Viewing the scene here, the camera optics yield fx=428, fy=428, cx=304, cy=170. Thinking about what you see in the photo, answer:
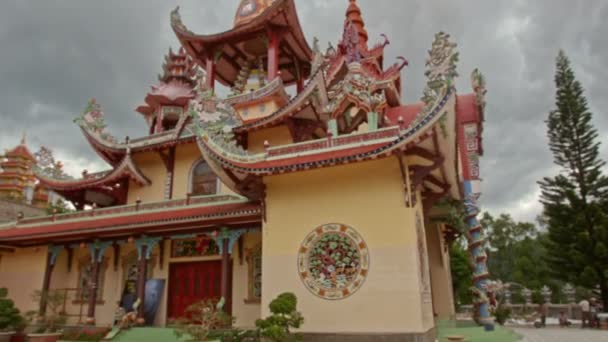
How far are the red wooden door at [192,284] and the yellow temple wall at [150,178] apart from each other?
3.58 metres

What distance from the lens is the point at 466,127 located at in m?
13.6

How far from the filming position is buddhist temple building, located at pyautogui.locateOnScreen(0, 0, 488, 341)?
8.71 metres

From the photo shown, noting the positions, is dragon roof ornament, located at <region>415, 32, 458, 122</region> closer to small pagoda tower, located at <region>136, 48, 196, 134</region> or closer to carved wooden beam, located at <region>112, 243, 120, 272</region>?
carved wooden beam, located at <region>112, 243, 120, 272</region>

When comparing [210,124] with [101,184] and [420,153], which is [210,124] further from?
[101,184]

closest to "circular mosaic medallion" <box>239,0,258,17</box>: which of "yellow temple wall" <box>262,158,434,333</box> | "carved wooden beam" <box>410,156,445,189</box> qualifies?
"yellow temple wall" <box>262,158,434,333</box>

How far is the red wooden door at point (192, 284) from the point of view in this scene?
13.4m

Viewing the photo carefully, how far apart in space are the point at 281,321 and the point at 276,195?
3083 mm

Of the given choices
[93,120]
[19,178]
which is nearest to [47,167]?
[93,120]

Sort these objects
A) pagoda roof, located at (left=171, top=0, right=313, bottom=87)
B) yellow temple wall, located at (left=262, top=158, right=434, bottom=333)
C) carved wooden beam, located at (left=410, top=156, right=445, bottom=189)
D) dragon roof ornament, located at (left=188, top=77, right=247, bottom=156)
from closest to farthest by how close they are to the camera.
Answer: yellow temple wall, located at (left=262, top=158, right=434, bottom=333)
carved wooden beam, located at (left=410, top=156, right=445, bottom=189)
dragon roof ornament, located at (left=188, top=77, right=247, bottom=156)
pagoda roof, located at (left=171, top=0, right=313, bottom=87)

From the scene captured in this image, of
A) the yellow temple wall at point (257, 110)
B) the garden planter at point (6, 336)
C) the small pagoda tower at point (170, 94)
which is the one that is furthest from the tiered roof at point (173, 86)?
the garden planter at point (6, 336)

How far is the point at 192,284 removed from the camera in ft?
44.9

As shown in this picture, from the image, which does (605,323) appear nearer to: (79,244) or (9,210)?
(79,244)

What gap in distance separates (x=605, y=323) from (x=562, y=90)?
16067mm

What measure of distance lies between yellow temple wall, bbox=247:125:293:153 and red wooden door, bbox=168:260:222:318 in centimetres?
407
